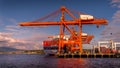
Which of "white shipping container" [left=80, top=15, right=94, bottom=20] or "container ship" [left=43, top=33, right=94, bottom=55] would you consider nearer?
"white shipping container" [left=80, top=15, right=94, bottom=20]

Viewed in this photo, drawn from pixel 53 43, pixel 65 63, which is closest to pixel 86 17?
pixel 65 63

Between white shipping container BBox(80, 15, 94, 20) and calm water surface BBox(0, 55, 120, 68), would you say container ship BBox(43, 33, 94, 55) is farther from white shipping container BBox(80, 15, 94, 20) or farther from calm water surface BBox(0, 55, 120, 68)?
calm water surface BBox(0, 55, 120, 68)

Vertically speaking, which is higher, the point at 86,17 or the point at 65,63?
the point at 86,17

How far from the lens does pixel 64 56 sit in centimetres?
8806

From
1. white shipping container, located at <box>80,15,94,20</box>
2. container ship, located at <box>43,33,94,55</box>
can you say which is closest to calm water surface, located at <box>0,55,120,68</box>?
A: white shipping container, located at <box>80,15,94,20</box>

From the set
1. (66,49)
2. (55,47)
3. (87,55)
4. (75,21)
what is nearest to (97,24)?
(75,21)

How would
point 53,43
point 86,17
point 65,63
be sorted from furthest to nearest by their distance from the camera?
point 53,43 → point 86,17 → point 65,63

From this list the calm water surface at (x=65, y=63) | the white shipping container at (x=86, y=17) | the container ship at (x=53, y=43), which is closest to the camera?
the calm water surface at (x=65, y=63)

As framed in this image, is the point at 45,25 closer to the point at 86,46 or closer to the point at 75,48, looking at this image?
the point at 75,48

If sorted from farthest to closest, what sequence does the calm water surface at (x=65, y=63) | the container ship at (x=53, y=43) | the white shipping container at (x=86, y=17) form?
the container ship at (x=53, y=43)
the white shipping container at (x=86, y=17)
the calm water surface at (x=65, y=63)

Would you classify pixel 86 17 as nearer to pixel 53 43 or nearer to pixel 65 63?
pixel 65 63

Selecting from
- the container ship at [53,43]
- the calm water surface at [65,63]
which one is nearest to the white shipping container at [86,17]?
the calm water surface at [65,63]

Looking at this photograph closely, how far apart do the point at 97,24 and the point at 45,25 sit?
677 inches

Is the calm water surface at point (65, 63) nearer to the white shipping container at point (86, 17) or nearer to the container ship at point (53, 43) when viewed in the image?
the white shipping container at point (86, 17)
